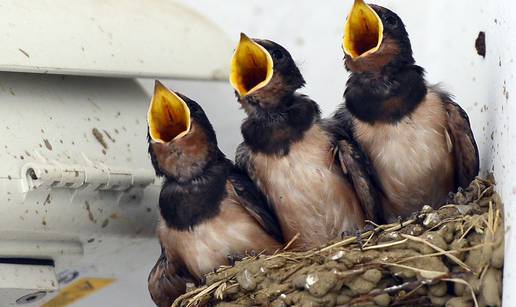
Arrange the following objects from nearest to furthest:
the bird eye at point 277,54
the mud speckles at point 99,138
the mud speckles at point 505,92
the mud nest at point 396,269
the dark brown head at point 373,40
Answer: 1. the mud nest at point 396,269
2. the mud speckles at point 505,92
3. the dark brown head at point 373,40
4. the bird eye at point 277,54
5. the mud speckles at point 99,138

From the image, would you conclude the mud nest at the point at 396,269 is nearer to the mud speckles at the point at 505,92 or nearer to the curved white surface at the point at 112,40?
the mud speckles at the point at 505,92

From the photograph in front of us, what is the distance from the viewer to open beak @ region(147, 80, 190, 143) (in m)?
4.32

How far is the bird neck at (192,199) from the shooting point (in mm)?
4293

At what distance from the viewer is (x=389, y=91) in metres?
4.26

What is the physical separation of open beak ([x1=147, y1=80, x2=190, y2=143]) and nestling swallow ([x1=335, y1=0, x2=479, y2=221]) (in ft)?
1.45

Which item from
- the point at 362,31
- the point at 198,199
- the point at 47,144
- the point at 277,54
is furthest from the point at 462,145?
the point at 47,144

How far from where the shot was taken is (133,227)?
14.9 feet

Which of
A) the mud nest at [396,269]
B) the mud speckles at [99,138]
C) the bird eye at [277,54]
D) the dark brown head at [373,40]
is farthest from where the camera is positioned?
the mud speckles at [99,138]

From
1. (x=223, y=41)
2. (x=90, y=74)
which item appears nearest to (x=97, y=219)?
(x=90, y=74)

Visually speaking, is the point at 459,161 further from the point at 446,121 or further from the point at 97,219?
the point at 97,219

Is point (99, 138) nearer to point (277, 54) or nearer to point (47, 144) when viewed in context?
point (47, 144)

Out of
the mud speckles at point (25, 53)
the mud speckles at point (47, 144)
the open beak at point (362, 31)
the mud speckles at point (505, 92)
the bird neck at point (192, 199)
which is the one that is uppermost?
the mud speckles at point (25, 53)

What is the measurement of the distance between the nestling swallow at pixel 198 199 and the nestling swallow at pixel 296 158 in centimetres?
8

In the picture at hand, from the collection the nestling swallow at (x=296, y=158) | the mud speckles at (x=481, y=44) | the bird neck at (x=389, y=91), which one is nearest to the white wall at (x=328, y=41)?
the mud speckles at (x=481, y=44)
